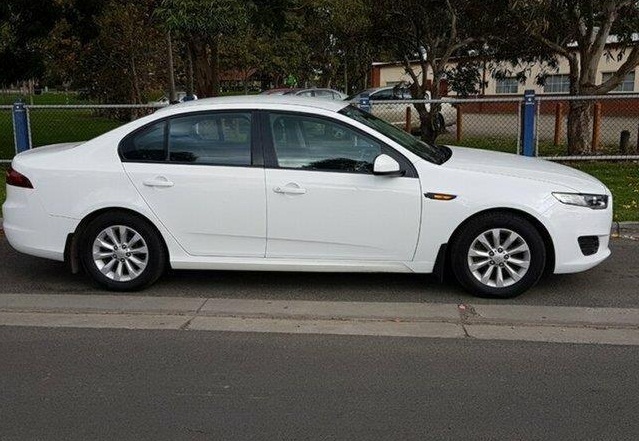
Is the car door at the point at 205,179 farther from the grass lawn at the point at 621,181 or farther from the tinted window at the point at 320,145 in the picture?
the grass lawn at the point at 621,181

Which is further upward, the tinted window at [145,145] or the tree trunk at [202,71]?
the tree trunk at [202,71]

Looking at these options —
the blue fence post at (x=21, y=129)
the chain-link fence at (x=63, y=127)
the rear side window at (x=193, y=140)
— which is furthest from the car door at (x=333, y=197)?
the chain-link fence at (x=63, y=127)

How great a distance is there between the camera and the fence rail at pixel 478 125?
12.2 metres

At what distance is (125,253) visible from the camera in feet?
19.1

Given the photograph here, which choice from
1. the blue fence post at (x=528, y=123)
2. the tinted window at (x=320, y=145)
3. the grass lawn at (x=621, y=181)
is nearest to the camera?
the tinted window at (x=320, y=145)

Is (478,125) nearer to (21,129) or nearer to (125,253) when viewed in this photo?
(21,129)

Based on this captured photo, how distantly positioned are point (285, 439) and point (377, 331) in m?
1.65

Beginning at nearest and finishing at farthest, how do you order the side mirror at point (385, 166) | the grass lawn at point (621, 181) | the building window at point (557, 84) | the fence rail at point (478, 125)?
the side mirror at point (385, 166) < the grass lawn at point (621, 181) < the fence rail at point (478, 125) < the building window at point (557, 84)

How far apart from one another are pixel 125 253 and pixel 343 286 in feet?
Result: 6.17

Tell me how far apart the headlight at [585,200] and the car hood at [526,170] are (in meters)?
0.05

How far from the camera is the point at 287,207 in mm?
5586

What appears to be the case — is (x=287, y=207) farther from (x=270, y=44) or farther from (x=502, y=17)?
(x=270, y=44)

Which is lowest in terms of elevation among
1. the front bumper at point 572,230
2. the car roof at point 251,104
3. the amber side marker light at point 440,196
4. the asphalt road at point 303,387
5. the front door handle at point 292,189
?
the asphalt road at point 303,387

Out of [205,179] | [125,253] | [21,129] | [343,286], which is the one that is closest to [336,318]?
[343,286]
